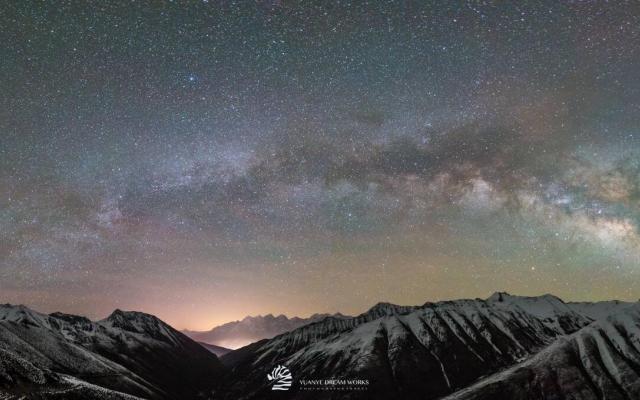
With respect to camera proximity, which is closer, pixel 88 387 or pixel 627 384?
pixel 88 387

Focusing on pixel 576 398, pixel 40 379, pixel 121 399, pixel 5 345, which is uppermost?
pixel 5 345

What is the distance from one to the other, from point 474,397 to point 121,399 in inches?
6111

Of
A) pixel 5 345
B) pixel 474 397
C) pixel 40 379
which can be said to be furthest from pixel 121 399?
pixel 474 397

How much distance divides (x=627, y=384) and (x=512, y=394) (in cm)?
5633

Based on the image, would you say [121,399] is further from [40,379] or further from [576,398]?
[576,398]

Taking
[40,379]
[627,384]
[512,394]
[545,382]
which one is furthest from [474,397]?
[40,379]

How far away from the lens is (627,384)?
19738 cm

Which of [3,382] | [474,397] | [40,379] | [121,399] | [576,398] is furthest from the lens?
[474,397]

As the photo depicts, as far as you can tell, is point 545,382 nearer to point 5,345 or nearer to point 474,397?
point 474,397

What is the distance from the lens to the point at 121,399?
519 ft

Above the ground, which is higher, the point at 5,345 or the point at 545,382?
the point at 5,345

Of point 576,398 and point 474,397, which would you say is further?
point 474,397

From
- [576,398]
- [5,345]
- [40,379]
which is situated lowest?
[576,398]

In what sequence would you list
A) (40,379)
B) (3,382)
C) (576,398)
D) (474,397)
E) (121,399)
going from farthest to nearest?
(474,397)
(576,398)
(121,399)
(40,379)
(3,382)
